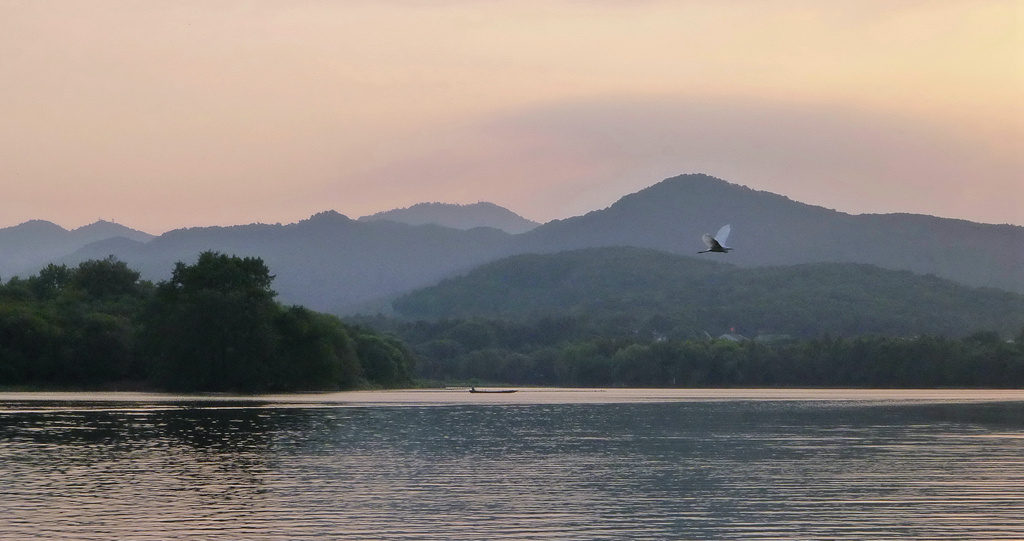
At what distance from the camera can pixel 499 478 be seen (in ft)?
141

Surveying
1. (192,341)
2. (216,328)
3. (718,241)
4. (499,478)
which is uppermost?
(718,241)

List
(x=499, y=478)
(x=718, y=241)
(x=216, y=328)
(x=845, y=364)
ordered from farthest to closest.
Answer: (x=845, y=364), (x=216, y=328), (x=718, y=241), (x=499, y=478)

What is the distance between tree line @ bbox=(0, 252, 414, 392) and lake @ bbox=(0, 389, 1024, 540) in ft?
142

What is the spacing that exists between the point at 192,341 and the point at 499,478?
84750 millimetres

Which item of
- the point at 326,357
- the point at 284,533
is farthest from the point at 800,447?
the point at 326,357

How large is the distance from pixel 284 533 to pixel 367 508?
4.81 metres

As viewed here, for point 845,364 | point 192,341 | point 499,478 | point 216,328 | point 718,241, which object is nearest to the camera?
point 499,478

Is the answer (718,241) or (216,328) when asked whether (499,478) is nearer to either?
(718,241)

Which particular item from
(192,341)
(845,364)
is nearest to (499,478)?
(192,341)

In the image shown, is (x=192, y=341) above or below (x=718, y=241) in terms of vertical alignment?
below

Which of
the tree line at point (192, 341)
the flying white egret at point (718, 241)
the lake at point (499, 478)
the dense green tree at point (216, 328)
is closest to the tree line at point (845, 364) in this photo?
the tree line at point (192, 341)

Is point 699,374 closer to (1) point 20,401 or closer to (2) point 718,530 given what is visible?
(1) point 20,401

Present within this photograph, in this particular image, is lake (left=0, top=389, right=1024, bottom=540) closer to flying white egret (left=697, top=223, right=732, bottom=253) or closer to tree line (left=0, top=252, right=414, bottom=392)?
flying white egret (left=697, top=223, right=732, bottom=253)

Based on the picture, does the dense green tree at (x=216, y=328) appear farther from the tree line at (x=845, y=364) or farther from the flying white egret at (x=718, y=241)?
the tree line at (x=845, y=364)
